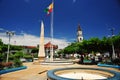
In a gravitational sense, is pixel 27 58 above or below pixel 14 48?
below

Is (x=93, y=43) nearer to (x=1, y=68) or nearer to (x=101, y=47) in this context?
(x=101, y=47)

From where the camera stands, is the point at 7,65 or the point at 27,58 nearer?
the point at 7,65

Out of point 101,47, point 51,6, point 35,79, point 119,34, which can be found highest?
point 51,6

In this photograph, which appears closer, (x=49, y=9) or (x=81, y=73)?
(x=81, y=73)

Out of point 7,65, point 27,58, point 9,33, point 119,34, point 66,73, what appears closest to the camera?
point 66,73

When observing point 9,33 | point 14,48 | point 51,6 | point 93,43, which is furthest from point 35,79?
point 14,48

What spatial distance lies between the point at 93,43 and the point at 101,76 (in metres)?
14.1

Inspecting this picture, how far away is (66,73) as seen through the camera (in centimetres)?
1442

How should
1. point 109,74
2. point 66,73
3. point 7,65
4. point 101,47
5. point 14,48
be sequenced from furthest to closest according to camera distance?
point 14,48 → point 101,47 → point 7,65 → point 66,73 → point 109,74

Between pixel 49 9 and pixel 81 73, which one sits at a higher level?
pixel 49 9

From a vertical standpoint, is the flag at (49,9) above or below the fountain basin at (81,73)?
above

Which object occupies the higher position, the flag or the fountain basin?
the flag

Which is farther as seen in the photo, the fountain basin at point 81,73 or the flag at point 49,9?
the flag at point 49,9

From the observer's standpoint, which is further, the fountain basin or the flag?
the flag
